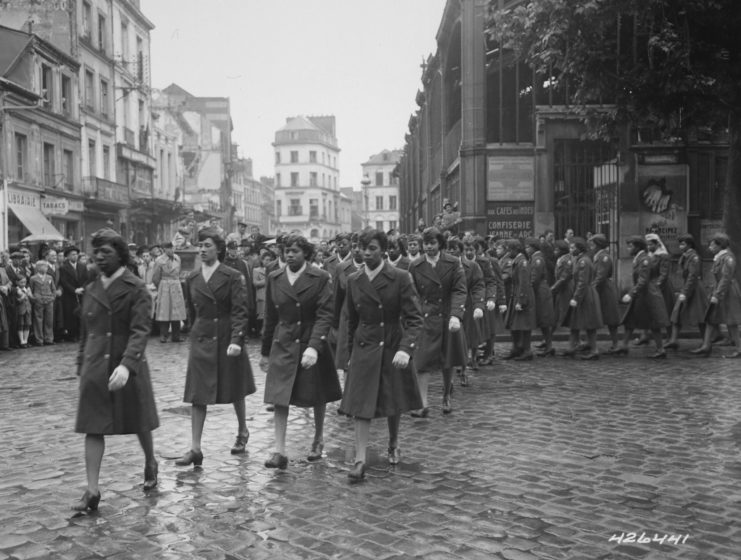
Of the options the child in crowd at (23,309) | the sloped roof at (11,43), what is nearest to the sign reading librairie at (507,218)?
the child in crowd at (23,309)

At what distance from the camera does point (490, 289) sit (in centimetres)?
1141

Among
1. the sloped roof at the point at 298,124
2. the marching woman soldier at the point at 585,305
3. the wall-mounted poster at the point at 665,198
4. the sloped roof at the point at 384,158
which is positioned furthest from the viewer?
the sloped roof at the point at 298,124

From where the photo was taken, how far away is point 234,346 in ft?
20.8

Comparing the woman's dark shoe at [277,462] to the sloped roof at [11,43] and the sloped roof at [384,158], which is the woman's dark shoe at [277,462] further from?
the sloped roof at [384,158]

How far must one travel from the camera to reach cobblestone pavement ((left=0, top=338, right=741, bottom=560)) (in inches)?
184

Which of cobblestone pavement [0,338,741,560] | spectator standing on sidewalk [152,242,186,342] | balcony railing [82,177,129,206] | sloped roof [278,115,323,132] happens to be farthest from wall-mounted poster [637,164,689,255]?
sloped roof [278,115,323,132]

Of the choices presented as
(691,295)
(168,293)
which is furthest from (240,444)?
(168,293)

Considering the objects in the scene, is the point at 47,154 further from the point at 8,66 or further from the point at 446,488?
the point at 446,488

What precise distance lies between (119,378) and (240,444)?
200 centimetres

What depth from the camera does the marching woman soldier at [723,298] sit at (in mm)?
12453

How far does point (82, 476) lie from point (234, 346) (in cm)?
159

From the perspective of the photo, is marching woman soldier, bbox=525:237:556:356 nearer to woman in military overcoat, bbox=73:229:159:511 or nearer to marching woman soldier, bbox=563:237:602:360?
marching woman soldier, bbox=563:237:602:360

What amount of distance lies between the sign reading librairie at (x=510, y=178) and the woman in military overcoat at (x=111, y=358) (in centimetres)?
1636

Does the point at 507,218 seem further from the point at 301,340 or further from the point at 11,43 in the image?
the point at 11,43
